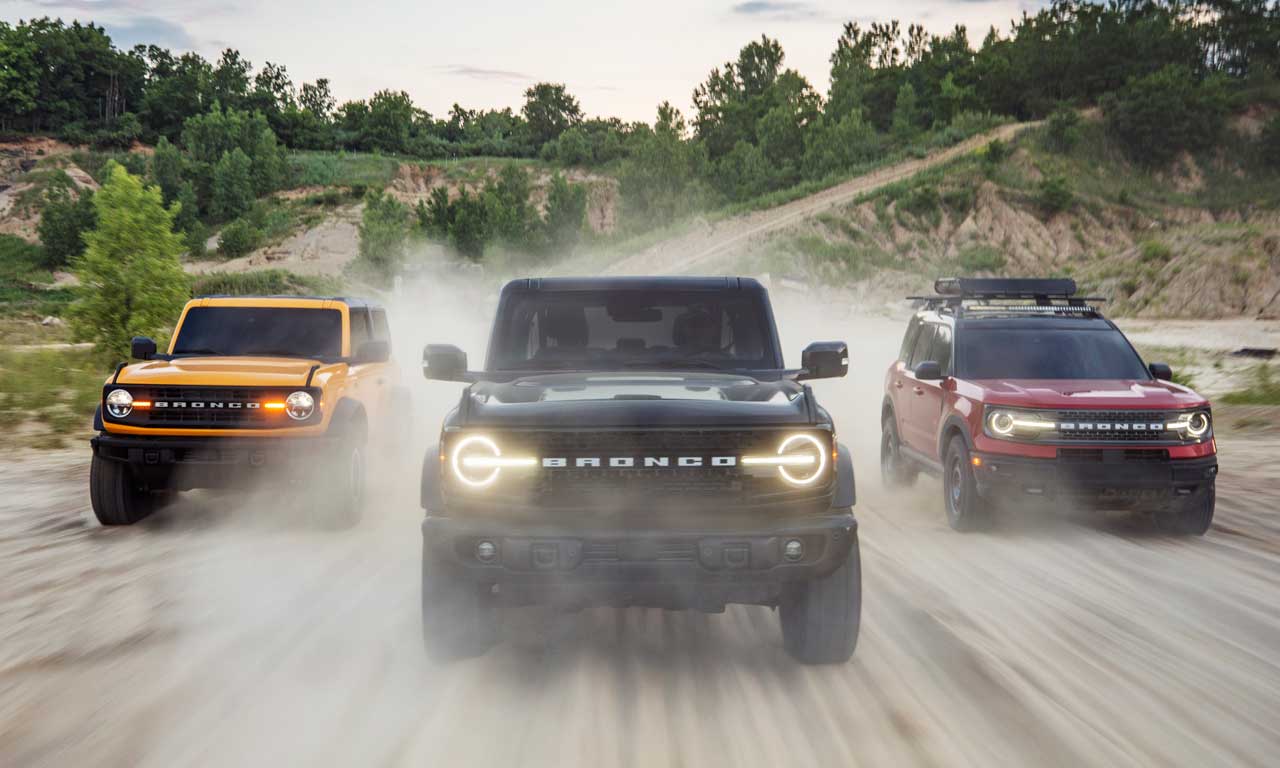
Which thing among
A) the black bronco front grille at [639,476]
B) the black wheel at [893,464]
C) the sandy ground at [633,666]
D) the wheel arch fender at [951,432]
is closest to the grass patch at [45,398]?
the sandy ground at [633,666]

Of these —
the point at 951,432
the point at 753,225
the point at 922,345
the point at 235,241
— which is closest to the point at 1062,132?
the point at 753,225

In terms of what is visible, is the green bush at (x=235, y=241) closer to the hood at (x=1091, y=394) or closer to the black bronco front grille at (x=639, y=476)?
the hood at (x=1091, y=394)

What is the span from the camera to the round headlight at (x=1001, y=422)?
941 cm

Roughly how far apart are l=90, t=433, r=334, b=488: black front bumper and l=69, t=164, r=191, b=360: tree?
18.0 meters

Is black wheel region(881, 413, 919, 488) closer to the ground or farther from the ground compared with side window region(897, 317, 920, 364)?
closer to the ground

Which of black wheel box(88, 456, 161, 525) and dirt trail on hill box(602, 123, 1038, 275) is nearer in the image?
black wheel box(88, 456, 161, 525)

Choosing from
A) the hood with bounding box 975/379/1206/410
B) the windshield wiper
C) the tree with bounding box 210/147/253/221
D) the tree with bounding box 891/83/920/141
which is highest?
the tree with bounding box 891/83/920/141

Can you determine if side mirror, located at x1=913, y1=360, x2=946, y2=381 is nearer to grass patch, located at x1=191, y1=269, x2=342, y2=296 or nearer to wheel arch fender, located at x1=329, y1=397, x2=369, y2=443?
wheel arch fender, located at x1=329, y1=397, x2=369, y2=443

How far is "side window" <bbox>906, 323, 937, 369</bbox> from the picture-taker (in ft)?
38.6

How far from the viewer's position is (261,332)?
11.0 meters

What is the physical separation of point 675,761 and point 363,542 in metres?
5.15

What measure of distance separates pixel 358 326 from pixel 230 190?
121 meters

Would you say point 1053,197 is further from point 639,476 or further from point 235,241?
point 235,241

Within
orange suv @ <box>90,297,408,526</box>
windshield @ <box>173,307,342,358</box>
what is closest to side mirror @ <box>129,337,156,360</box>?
orange suv @ <box>90,297,408,526</box>
